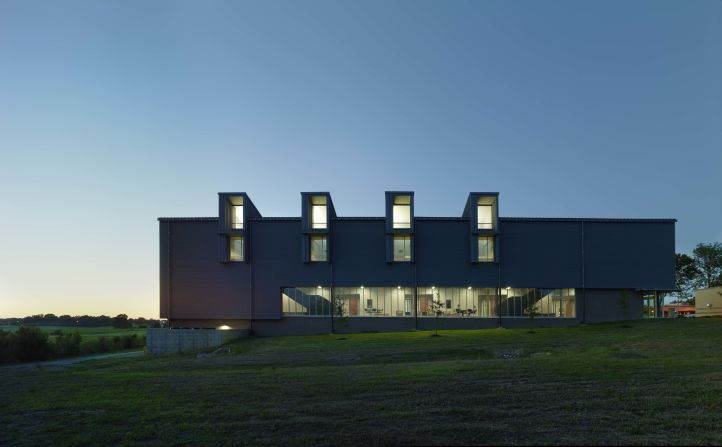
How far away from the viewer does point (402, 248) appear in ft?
145

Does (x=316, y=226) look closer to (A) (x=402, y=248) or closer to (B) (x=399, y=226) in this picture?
(B) (x=399, y=226)

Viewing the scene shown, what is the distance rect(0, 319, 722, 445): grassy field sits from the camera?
27.4ft

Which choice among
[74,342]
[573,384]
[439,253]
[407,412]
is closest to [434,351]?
[573,384]

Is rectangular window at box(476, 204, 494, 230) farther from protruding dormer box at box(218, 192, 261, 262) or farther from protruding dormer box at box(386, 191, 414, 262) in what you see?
protruding dormer box at box(218, 192, 261, 262)

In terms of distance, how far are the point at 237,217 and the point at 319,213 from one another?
8093 millimetres

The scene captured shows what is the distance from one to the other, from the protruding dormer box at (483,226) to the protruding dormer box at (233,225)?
21.7m

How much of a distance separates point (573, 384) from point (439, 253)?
32161mm

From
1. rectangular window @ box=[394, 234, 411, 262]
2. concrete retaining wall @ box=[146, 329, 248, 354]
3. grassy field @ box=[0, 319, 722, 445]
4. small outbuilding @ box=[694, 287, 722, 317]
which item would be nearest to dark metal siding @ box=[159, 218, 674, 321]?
rectangular window @ box=[394, 234, 411, 262]

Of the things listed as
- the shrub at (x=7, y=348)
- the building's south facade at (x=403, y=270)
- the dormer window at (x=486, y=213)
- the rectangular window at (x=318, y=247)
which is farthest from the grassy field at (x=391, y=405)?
the rectangular window at (x=318, y=247)

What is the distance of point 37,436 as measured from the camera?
30.8 feet

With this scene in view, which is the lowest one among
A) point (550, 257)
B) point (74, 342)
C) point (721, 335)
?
point (74, 342)

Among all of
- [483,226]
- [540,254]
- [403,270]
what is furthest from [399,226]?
[540,254]

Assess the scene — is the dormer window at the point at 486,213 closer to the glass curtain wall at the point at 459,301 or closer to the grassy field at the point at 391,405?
the glass curtain wall at the point at 459,301

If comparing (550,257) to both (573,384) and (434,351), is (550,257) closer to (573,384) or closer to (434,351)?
(434,351)
